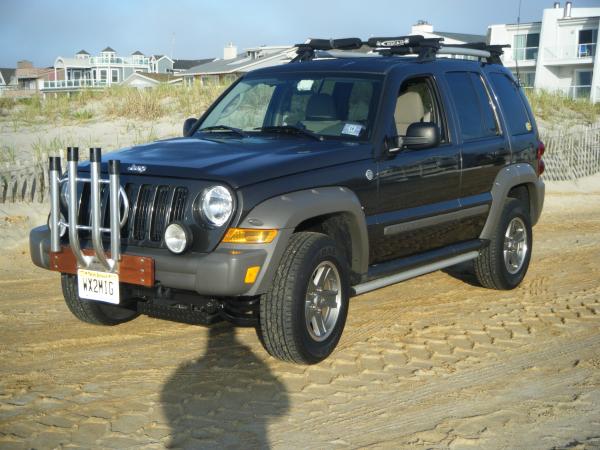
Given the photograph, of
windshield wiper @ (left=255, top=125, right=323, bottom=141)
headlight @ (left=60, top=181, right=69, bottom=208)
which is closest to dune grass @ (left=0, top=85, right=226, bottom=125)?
windshield wiper @ (left=255, top=125, right=323, bottom=141)

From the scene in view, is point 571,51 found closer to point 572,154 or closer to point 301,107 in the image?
point 572,154

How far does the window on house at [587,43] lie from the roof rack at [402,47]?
49.5 m

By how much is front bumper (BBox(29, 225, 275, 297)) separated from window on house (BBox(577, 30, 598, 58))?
53290 mm

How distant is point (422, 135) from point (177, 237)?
81.8 inches

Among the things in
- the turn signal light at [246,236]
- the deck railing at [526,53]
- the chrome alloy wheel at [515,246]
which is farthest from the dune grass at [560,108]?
the deck railing at [526,53]

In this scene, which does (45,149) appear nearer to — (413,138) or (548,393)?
(413,138)

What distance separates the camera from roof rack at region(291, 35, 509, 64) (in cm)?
716

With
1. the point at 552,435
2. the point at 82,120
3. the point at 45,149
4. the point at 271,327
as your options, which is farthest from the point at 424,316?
the point at 82,120

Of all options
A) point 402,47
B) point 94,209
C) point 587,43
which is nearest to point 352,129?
point 402,47

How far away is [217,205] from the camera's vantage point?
5.15m

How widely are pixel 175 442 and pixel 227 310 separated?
4.21ft

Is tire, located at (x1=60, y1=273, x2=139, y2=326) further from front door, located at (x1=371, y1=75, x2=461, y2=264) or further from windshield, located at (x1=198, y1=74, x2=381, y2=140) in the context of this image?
front door, located at (x1=371, y1=75, x2=461, y2=264)

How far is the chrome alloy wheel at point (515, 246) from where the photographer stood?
7922 millimetres

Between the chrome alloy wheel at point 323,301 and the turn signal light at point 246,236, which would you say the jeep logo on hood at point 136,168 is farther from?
the chrome alloy wheel at point 323,301
